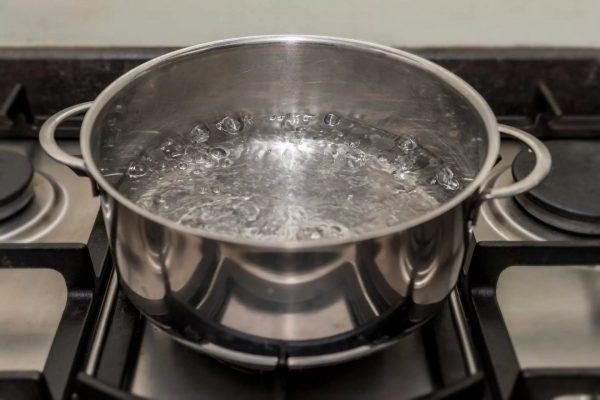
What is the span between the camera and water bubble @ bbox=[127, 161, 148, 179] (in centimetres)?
64

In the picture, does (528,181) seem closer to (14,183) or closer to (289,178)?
(289,178)

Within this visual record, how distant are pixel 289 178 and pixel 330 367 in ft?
0.63

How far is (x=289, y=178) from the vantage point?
646 mm

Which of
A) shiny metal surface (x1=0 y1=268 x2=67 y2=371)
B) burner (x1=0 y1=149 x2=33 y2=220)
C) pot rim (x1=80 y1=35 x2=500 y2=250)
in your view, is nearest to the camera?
pot rim (x1=80 y1=35 x2=500 y2=250)

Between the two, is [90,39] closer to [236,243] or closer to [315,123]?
[315,123]

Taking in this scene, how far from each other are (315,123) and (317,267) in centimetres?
30

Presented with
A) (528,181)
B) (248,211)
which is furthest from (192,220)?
(528,181)

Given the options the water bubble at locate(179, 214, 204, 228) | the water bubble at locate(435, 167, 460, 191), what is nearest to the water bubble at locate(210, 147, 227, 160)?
the water bubble at locate(179, 214, 204, 228)

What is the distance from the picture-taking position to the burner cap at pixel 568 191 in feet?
2.07

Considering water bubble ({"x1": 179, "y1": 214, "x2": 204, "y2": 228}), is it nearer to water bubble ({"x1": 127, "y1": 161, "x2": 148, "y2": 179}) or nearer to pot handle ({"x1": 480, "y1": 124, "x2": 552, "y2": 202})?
water bubble ({"x1": 127, "y1": 161, "x2": 148, "y2": 179})

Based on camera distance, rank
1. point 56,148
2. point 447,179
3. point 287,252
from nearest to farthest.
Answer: point 287,252 < point 56,148 < point 447,179

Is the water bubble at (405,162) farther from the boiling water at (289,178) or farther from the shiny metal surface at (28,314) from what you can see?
the shiny metal surface at (28,314)

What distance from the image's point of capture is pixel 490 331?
1.75 ft

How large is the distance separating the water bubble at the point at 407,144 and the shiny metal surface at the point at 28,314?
1.12 ft
